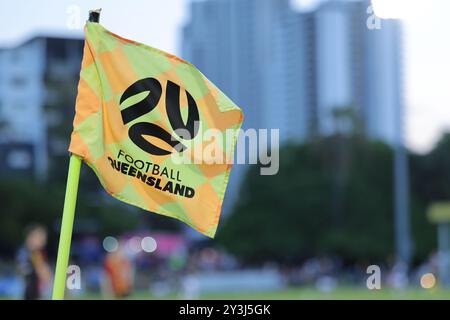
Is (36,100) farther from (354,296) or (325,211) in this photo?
(354,296)

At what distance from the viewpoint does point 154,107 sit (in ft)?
20.7

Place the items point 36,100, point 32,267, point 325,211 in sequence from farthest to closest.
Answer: point 36,100, point 325,211, point 32,267

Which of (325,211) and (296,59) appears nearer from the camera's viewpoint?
(325,211)

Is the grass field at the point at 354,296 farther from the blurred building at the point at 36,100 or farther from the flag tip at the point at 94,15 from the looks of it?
the blurred building at the point at 36,100

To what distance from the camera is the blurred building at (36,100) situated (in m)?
66.5

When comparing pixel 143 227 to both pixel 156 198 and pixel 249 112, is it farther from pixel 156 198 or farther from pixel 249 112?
pixel 156 198

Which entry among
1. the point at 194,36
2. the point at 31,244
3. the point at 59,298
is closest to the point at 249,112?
the point at 194,36

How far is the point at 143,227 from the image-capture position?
7244 cm

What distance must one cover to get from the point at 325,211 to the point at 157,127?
60.9 meters

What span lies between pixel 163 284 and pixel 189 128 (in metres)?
33.4

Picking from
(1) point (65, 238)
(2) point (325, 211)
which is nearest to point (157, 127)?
(1) point (65, 238)

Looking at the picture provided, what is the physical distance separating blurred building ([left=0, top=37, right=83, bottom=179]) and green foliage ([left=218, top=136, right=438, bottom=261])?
42.4 ft

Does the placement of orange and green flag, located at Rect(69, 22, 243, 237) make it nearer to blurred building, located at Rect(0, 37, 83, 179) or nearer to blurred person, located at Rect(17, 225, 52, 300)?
blurred person, located at Rect(17, 225, 52, 300)

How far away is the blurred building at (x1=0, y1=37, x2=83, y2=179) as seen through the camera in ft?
218
